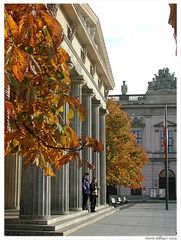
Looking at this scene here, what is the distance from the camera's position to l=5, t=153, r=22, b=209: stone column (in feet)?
72.9

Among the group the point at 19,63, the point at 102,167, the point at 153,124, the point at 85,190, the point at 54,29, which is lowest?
the point at 85,190

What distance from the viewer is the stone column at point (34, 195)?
14.4m

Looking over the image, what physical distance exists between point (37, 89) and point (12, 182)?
56.3 ft

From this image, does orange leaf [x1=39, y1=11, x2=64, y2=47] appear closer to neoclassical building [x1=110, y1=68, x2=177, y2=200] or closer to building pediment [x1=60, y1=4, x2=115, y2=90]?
building pediment [x1=60, y1=4, x2=115, y2=90]

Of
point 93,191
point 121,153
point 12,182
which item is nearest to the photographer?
point 12,182

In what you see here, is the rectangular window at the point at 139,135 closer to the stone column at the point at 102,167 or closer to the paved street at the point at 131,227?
the stone column at the point at 102,167

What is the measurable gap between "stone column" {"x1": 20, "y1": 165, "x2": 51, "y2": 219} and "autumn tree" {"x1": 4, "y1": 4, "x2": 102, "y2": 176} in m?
8.15

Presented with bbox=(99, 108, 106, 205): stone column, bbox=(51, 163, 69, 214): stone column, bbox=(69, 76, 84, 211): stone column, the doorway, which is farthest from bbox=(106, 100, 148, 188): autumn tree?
bbox=(51, 163, 69, 214): stone column

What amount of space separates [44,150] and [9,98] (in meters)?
0.93

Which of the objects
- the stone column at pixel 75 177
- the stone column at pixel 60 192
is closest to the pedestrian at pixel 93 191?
the stone column at pixel 75 177

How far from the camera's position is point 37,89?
612 centimetres

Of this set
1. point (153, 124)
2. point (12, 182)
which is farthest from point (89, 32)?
point (153, 124)

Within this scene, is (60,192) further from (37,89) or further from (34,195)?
(37,89)

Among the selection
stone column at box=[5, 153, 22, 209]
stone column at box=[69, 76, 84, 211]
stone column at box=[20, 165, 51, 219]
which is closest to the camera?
stone column at box=[20, 165, 51, 219]
